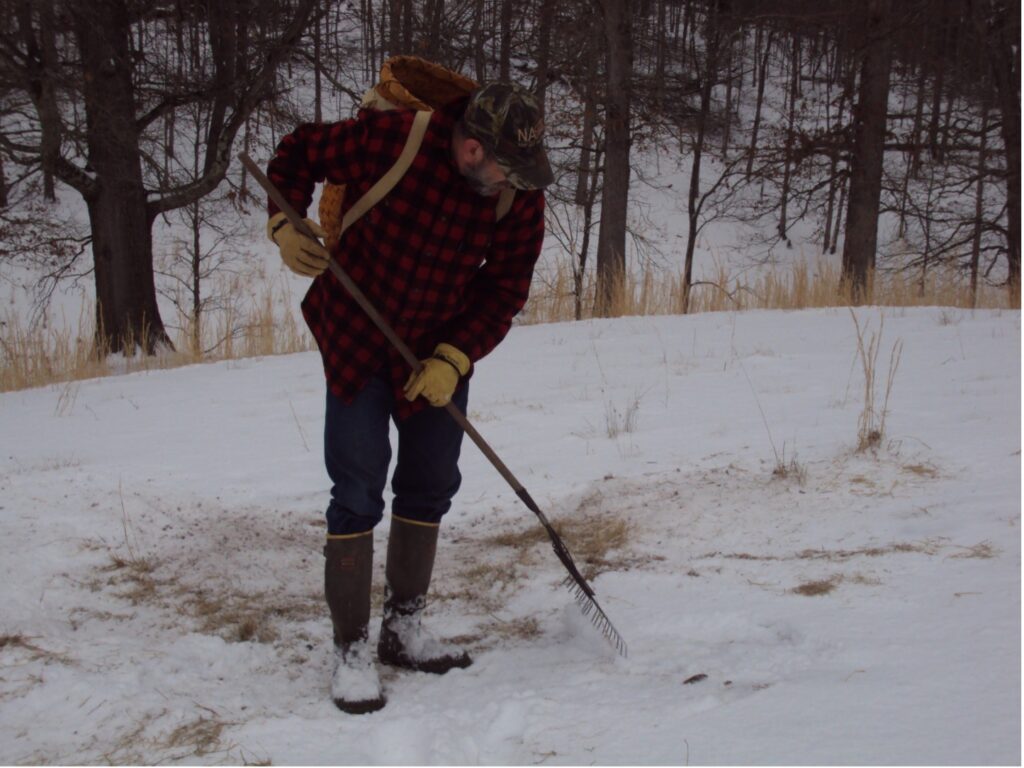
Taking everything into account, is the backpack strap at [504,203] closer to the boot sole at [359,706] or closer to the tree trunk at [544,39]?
the boot sole at [359,706]

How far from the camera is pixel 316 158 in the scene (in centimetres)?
229

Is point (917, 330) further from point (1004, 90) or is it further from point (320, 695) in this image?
point (1004, 90)

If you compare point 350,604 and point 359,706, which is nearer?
point 359,706

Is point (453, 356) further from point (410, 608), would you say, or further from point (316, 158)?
point (410, 608)

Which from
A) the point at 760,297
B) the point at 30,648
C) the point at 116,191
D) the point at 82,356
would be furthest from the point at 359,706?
the point at 116,191

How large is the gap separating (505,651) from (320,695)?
57 centimetres

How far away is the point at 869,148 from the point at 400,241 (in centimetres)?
1040

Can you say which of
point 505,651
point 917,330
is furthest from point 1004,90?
point 505,651

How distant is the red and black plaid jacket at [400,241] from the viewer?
2238 millimetres

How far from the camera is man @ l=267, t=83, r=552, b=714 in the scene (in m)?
2.22

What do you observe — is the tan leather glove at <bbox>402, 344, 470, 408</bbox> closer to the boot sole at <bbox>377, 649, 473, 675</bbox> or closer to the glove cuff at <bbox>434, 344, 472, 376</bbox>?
the glove cuff at <bbox>434, 344, 472, 376</bbox>

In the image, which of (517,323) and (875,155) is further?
(875,155)

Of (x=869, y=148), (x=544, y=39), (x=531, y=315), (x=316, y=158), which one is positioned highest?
(x=544, y=39)

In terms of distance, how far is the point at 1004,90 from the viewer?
14.3 m
